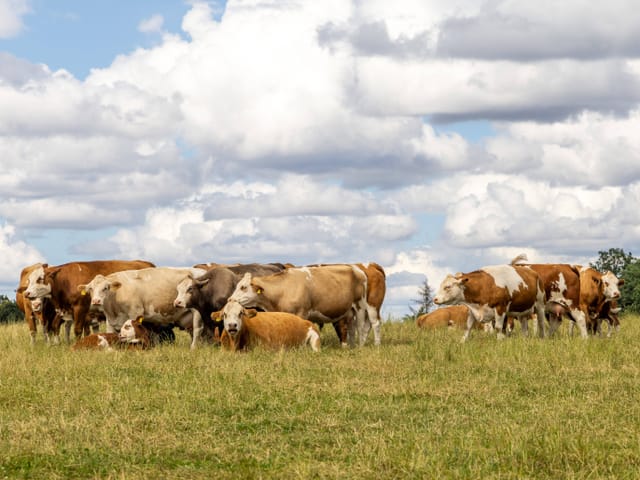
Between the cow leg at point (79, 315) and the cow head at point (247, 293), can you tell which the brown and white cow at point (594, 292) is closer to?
the cow head at point (247, 293)

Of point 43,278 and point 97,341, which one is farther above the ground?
point 43,278

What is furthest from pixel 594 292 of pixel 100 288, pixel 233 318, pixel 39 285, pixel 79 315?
pixel 39 285

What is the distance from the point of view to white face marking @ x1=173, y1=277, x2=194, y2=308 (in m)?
18.6

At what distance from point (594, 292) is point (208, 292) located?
30.8ft

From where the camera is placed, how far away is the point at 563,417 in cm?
1045

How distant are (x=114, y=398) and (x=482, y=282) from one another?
10.9m

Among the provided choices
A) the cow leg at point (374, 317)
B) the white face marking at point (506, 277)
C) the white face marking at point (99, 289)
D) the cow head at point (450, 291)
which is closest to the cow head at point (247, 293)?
the white face marking at point (99, 289)

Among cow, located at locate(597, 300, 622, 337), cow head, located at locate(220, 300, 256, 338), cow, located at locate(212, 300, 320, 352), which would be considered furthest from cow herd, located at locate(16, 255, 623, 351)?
cow, located at locate(597, 300, 622, 337)

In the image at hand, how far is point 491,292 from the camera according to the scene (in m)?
20.4

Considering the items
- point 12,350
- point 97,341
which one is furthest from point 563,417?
point 12,350

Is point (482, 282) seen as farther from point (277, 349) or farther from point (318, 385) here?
point (318, 385)

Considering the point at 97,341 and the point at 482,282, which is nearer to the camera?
the point at 97,341

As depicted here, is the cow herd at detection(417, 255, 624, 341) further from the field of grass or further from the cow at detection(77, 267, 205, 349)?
the cow at detection(77, 267, 205, 349)

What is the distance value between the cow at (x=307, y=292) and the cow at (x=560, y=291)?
4.97m
